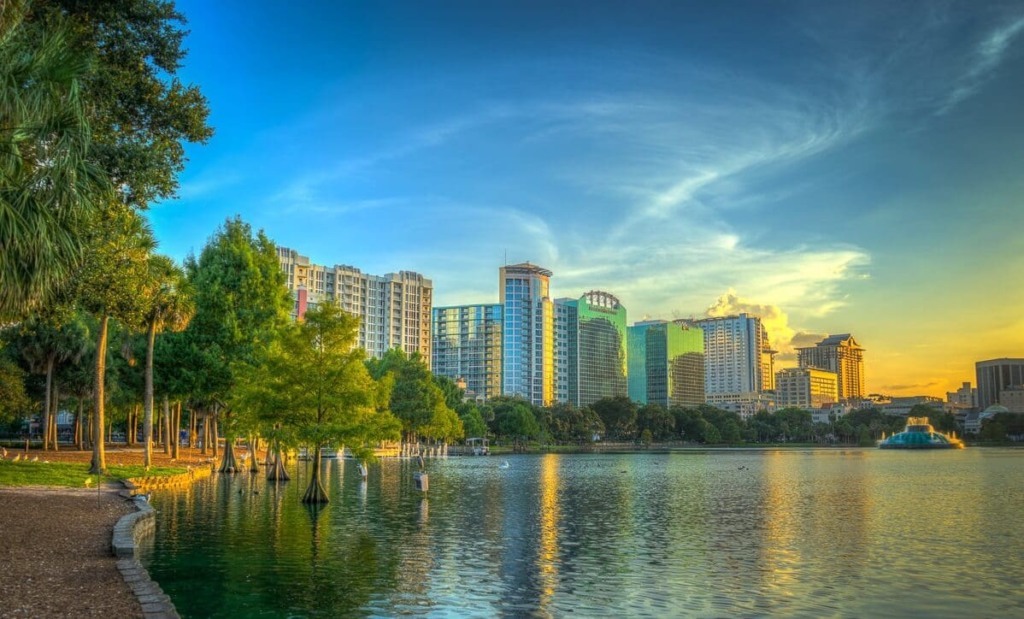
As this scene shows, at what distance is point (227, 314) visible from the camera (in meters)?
59.9

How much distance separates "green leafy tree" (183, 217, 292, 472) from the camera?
59.8 metres

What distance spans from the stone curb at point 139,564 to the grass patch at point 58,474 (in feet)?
29.9

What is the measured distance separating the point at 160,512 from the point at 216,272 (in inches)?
1126

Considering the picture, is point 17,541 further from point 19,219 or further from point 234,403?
point 234,403

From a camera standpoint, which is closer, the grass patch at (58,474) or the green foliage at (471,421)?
the grass patch at (58,474)

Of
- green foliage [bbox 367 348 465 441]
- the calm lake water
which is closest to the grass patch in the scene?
the calm lake water

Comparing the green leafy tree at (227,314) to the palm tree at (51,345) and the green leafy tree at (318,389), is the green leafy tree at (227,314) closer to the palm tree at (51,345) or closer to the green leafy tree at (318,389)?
the palm tree at (51,345)

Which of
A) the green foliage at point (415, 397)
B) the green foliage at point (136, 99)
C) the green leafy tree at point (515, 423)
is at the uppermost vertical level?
the green foliage at point (136, 99)

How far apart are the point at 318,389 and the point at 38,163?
25.1m

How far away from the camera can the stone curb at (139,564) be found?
49.6 ft

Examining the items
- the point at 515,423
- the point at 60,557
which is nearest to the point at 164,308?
the point at 60,557

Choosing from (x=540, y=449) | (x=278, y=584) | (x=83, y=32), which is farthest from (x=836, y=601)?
(x=540, y=449)

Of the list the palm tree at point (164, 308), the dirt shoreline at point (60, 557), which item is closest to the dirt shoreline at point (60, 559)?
the dirt shoreline at point (60, 557)

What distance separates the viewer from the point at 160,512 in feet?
116
